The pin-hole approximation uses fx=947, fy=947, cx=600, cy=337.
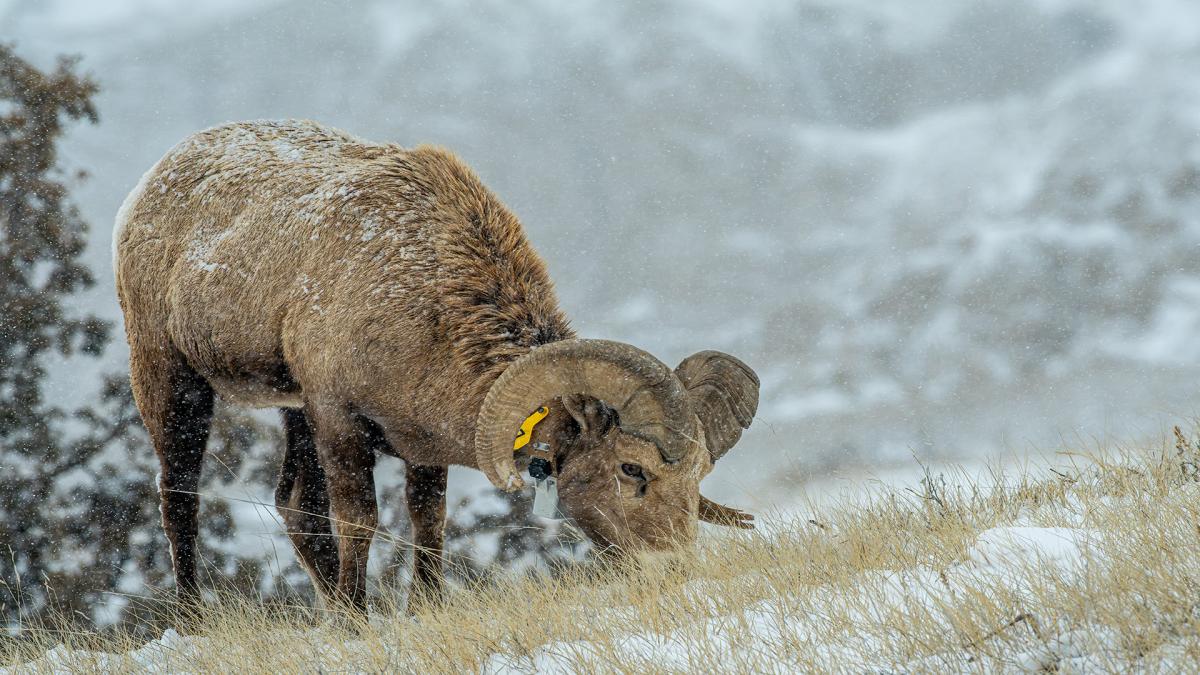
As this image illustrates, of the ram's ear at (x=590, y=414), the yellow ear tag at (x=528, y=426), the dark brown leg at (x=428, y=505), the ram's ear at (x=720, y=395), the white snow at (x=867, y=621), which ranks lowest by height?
the white snow at (x=867, y=621)

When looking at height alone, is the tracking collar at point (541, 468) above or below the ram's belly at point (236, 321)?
below

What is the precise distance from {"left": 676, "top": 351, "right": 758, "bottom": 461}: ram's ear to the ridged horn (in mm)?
554

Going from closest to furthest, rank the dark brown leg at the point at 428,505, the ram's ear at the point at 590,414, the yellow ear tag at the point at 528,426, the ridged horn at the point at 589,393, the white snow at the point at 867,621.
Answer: the white snow at the point at 867,621 → the ridged horn at the point at 589,393 → the ram's ear at the point at 590,414 → the yellow ear tag at the point at 528,426 → the dark brown leg at the point at 428,505

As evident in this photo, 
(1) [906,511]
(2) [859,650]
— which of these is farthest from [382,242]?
(2) [859,650]

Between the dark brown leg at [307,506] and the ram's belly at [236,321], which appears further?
the dark brown leg at [307,506]

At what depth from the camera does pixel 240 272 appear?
268 inches

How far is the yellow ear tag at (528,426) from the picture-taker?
5684mm

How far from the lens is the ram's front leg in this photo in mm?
6262

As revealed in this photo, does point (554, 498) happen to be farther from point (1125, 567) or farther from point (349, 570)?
point (1125, 567)

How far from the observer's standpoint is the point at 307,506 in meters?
7.62

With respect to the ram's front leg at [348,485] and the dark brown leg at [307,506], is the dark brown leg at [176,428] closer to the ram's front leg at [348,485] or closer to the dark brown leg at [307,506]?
the dark brown leg at [307,506]

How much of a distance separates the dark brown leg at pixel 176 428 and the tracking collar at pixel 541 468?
10.5 feet

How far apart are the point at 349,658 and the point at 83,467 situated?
1123 centimetres

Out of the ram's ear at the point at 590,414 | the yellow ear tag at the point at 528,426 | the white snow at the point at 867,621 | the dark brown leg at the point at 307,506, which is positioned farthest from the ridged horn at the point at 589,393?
the dark brown leg at the point at 307,506
